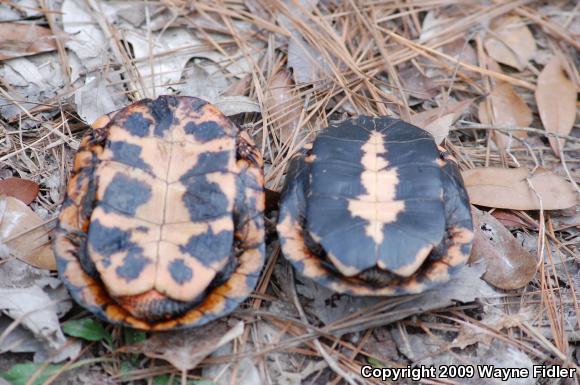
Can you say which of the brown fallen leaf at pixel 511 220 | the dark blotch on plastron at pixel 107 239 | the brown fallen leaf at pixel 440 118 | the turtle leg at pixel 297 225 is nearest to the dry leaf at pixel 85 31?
the dark blotch on plastron at pixel 107 239

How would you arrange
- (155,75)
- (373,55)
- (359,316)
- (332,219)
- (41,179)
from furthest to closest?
(373,55) → (155,75) → (41,179) → (359,316) → (332,219)

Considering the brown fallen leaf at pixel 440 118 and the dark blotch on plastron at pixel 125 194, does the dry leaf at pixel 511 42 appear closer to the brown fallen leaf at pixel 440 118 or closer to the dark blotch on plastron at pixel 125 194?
the brown fallen leaf at pixel 440 118

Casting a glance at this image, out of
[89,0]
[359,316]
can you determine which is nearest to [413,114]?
[359,316]

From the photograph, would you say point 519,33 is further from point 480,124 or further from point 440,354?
point 440,354

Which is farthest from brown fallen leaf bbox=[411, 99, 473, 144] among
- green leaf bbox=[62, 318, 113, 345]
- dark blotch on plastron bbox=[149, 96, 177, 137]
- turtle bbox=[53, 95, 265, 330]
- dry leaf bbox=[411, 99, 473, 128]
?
green leaf bbox=[62, 318, 113, 345]

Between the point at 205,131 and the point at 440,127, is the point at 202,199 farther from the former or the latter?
the point at 440,127

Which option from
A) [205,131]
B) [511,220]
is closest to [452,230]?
[511,220]
